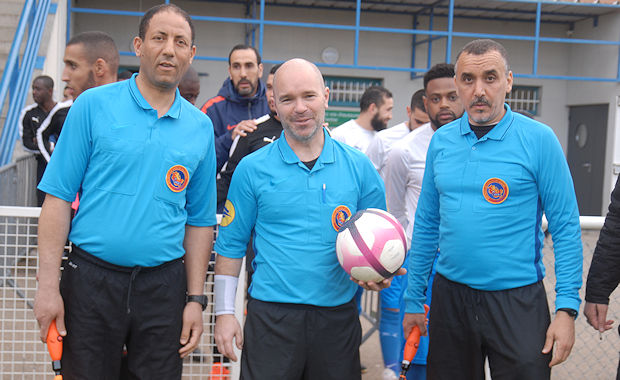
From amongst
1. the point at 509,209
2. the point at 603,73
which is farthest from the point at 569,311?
the point at 603,73

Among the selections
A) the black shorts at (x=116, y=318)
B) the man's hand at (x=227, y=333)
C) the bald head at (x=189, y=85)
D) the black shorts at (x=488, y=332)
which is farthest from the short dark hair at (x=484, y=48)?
the bald head at (x=189, y=85)

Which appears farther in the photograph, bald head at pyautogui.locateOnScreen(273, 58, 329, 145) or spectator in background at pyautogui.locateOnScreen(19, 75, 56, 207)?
spectator in background at pyautogui.locateOnScreen(19, 75, 56, 207)

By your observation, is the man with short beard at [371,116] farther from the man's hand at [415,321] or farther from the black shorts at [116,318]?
the black shorts at [116,318]

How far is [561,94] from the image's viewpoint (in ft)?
53.1

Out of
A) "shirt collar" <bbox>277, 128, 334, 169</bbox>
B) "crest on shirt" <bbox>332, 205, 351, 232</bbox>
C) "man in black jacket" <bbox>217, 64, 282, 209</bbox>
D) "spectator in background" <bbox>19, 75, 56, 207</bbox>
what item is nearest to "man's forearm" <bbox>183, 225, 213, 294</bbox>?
"shirt collar" <bbox>277, 128, 334, 169</bbox>

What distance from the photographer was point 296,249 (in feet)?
8.66

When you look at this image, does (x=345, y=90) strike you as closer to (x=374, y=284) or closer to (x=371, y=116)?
(x=371, y=116)

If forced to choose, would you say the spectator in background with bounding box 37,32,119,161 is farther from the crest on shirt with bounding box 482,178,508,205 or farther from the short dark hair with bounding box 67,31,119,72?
the crest on shirt with bounding box 482,178,508,205

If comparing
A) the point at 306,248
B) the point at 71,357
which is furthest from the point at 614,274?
the point at 71,357

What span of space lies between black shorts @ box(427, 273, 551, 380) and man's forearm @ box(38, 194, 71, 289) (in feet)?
5.81

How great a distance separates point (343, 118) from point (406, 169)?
415 inches

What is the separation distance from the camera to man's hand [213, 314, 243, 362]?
2689 mm

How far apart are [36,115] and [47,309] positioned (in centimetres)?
566

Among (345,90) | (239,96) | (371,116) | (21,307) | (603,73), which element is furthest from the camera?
(603,73)
